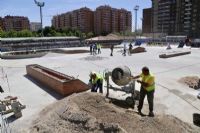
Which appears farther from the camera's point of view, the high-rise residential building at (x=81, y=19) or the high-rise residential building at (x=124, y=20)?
the high-rise residential building at (x=124, y=20)

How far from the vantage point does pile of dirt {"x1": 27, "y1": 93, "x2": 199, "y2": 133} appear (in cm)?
570

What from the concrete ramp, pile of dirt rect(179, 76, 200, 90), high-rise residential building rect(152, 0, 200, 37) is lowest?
pile of dirt rect(179, 76, 200, 90)

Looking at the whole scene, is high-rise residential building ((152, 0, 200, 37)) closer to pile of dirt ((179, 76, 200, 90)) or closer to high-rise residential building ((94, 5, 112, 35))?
high-rise residential building ((94, 5, 112, 35))

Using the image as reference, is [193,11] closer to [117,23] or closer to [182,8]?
[182,8]

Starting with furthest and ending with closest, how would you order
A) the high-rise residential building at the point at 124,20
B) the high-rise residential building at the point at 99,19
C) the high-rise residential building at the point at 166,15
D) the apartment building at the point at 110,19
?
the high-rise residential building at the point at 124,20 → the high-rise residential building at the point at 99,19 → the apartment building at the point at 110,19 → the high-rise residential building at the point at 166,15

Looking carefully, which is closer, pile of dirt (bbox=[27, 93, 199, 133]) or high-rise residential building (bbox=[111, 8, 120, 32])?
pile of dirt (bbox=[27, 93, 199, 133])

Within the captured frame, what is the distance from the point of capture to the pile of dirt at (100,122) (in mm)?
5699

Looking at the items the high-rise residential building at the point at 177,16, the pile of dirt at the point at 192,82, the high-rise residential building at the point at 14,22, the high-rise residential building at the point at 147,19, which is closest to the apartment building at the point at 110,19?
the high-rise residential building at the point at 147,19

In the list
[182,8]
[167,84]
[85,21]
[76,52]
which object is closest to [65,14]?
[85,21]

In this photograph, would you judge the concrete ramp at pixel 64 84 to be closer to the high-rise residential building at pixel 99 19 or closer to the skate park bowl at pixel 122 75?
the skate park bowl at pixel 122 75

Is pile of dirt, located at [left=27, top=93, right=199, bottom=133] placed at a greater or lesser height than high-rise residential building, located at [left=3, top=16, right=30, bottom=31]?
lesser

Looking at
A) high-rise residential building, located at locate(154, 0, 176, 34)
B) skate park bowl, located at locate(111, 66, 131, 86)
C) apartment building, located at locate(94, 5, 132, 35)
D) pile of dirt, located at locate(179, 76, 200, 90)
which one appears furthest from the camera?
apartment building, located at locate(94, 5, 132, 35)

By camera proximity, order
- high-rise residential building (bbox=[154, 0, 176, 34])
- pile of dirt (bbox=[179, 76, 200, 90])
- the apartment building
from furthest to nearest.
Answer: the apartment building → high-rise residential building (bbox=[154, 0, 176, 34]) → pile of dirt (bbox=[179, 76, 200, 90])

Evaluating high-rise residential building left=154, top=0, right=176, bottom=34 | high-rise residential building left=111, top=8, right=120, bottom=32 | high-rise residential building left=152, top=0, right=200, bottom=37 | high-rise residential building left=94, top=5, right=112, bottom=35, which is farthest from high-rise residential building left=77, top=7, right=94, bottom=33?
high-rise residential building left=154, top=0, right=176, bottom=34
